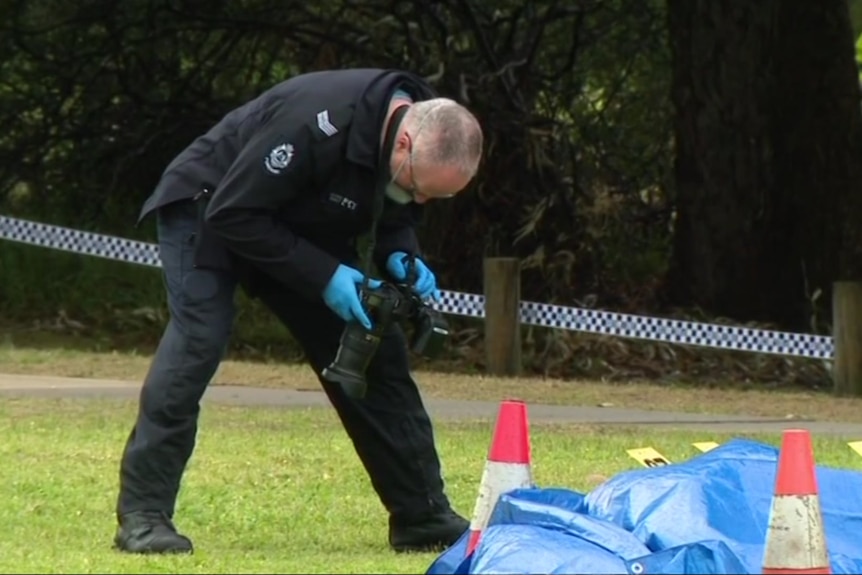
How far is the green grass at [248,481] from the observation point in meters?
5.86

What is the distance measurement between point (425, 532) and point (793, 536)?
5.26ft

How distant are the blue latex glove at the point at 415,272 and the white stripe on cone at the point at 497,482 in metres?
0.65

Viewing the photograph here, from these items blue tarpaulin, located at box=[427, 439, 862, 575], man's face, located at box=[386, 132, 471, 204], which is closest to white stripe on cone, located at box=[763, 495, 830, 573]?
blue tarpaulin, located at box=[427, 439, 862, 575]

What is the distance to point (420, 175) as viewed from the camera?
5688 millimetres

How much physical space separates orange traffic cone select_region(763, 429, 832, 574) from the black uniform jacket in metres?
1.49

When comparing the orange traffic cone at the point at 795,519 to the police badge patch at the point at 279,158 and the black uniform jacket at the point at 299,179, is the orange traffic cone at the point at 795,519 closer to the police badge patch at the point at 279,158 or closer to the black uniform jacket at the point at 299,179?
the black uniform jacket at the point at 299,179

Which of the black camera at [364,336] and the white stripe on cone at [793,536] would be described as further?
the black camera at [364,336]

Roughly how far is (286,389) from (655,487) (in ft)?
19.0

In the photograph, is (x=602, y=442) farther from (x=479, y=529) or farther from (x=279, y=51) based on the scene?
(x=279, y=51)

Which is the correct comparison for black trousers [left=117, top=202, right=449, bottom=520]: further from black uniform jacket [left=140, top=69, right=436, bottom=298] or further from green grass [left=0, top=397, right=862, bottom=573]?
green grass [left=0, top=397, right=862, bottom=573]

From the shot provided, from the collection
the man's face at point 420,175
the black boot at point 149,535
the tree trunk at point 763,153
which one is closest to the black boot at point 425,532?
the black boot at point 149,535

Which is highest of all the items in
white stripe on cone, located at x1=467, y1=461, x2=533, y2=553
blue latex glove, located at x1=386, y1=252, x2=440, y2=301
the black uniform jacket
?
the black uniform jacket

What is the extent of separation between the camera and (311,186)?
19.1ft

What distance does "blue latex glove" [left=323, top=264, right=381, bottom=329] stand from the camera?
5.80m
